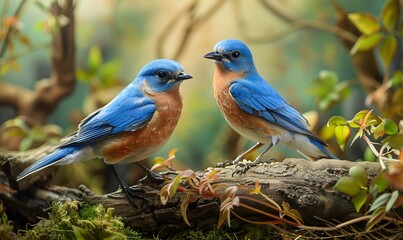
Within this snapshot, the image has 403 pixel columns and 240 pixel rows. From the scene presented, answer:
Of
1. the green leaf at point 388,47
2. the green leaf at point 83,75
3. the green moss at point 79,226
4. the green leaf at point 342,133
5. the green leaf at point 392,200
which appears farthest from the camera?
the green leaf at point 83,75

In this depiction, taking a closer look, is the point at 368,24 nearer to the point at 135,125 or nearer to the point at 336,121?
the point at 336,121

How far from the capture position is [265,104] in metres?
1.45

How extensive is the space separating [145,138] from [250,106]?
28 centimetres

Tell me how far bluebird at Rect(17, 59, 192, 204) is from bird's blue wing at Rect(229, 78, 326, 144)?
0.56ft

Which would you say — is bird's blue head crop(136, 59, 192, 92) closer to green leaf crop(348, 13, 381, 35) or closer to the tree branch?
green leaf crop(348, 13, 381, 35)

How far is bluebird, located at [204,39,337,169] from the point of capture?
56.6 inches

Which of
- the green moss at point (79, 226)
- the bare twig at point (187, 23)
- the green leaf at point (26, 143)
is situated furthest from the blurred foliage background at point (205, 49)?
the green moss at point (79, 226)

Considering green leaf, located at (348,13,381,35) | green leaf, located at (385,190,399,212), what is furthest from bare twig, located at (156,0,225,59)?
green leaf, located at (385,190,399,212)

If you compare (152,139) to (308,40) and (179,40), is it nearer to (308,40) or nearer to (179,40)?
(179,40)

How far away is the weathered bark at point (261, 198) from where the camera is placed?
1239 millimetres

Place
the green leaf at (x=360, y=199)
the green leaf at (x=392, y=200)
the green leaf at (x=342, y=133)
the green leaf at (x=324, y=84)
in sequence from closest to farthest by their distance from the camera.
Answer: the green leaf at (x=392, y=200) < the green leaf at (x=360, y=199) < the green leaf at (x=342, y=133) < the green leaf at (x=324, y=84)

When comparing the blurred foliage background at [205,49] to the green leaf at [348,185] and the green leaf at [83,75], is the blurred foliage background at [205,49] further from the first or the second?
the green leaf at [348,185]

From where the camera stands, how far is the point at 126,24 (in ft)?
8.64

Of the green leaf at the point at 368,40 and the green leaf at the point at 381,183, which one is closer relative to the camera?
the green leaf at the point at 381,183
